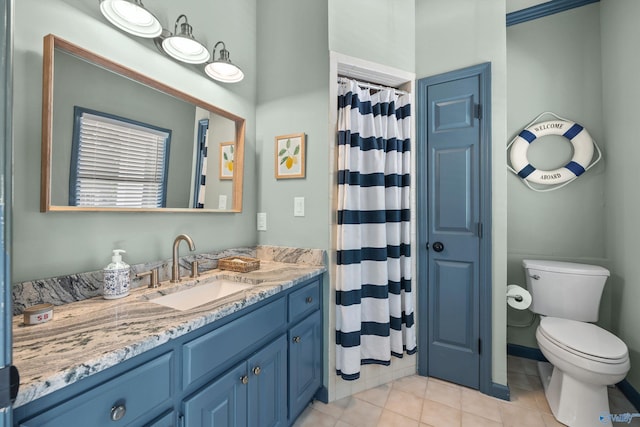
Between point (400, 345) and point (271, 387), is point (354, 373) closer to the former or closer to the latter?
point (400, 345)

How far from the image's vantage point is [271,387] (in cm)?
127

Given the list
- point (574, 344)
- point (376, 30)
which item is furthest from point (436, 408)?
point (376, 30)

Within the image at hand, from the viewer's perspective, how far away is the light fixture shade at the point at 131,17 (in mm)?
1117

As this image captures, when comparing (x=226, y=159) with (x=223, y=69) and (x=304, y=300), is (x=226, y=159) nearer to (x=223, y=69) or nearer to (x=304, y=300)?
(x=223, y=69)

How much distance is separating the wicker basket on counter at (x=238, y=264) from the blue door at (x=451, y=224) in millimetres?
1236

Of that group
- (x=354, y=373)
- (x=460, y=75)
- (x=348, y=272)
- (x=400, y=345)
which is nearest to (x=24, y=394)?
(x=348, y=272)

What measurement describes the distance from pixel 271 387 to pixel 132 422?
0.66 m

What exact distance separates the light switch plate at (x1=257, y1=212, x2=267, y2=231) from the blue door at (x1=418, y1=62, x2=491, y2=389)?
1.15 meters

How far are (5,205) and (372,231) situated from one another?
1656mm

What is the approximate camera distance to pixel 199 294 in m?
1.39

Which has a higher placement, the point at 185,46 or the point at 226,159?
the point at 185,46

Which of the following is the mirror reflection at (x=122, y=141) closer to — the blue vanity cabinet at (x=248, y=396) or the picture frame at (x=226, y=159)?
the picture frame at (x=226, y=159)

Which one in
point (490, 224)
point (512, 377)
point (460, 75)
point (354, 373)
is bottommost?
point (512, 377)

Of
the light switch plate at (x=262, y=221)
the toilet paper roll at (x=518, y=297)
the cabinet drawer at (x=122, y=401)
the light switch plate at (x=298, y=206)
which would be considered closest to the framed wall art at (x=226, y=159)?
the light switch plate at (x=262, y=221)
